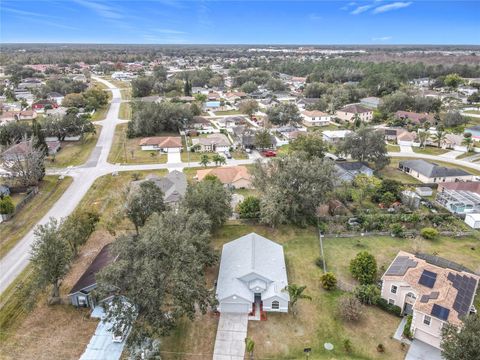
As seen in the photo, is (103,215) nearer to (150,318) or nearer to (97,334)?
(97,334)

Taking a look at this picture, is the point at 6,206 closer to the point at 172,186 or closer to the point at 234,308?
the point at 172,186

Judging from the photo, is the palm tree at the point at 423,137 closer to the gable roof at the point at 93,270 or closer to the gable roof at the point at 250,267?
the gable roof at the point at 250,267

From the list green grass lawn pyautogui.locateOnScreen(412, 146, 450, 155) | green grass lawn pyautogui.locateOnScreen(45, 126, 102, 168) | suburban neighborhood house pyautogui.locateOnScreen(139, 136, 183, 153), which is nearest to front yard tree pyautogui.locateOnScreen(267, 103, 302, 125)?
suburban neighborhood house pyautogui.locateOnScreen(139, 136, 183, 153)

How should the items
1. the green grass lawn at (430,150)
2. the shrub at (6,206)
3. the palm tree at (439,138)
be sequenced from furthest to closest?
the palm tree at (439,138), the green grass lawn at (430,150), the shrub at (6,206)

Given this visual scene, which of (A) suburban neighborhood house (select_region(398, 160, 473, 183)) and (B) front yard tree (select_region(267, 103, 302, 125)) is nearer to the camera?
(A) suburban neighborhood house (select_region(398, 160, 473, 183))

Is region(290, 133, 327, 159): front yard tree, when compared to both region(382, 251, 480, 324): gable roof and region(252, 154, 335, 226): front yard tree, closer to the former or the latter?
region(252, 154, 335, 226): front yard tree

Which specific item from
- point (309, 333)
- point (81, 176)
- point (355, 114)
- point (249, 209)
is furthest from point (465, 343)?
point (355, 114)

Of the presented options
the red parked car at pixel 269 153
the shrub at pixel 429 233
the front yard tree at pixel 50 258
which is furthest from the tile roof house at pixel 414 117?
the front yard tree at pixel 50 258
